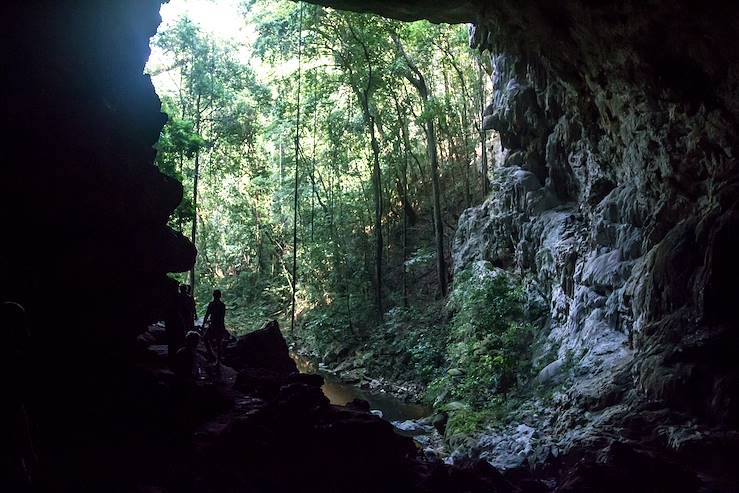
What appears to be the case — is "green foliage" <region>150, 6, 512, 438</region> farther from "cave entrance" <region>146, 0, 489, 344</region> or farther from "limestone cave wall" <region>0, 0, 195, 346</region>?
"limestone cave wall" <region>0, 0, 195, 346</region>

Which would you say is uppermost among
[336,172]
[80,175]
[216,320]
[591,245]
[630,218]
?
[336,172]

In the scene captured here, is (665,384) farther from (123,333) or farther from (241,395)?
(123,333)

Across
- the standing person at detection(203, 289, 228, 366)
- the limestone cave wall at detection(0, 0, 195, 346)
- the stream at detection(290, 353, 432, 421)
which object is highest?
the limestone cave wall at detection(0, 0, 195, 346)

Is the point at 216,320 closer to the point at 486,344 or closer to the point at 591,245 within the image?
the point at 486,344

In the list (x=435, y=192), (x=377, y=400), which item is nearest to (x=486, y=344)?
(x=377, y=400)

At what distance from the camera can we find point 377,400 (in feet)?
59.0

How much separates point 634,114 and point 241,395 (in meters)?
8.96

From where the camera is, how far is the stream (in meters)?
16.0

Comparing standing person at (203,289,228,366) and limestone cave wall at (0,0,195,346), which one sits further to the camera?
standing person at (203,289,228,366)

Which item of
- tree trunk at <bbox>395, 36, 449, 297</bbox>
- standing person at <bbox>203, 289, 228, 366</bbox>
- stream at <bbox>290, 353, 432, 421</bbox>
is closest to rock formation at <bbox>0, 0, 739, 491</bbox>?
standing person at <bbox>203, 289, 228, 366</bbox>

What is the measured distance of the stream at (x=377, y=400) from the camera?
16.0 metres

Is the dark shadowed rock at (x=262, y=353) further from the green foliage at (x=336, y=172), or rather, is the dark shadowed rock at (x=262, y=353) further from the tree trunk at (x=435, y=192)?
the tree trunk at (x=435, y=192)

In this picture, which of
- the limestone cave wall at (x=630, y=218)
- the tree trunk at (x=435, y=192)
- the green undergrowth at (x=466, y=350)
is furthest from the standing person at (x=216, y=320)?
the tree trunk at (x=435, y=192)

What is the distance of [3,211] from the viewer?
7.12 m
